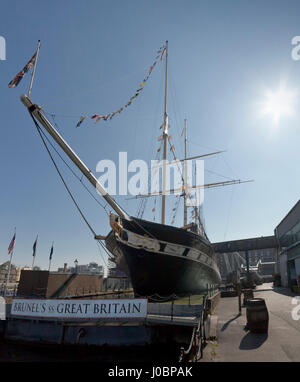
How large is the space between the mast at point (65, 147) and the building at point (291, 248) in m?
21.3

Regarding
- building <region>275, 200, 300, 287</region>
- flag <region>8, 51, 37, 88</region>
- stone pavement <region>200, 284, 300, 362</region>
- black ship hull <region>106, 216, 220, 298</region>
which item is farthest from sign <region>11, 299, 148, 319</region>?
building <region>275, 200, 300, 287</region>

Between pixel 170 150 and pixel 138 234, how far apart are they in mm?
11761

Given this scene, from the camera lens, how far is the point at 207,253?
65.0 ft

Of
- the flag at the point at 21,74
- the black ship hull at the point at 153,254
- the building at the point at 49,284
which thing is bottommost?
the building at the point at 49,284

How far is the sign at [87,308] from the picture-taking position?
28.2 feet

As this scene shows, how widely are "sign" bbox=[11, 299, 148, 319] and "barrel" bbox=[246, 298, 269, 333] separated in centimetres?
370

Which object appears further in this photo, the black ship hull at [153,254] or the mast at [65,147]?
the black ship hull at [153,254]

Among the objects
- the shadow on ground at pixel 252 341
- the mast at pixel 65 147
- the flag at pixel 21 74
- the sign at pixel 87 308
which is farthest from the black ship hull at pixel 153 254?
the flag at pixel 21 74

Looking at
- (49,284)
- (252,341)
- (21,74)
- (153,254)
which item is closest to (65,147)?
(21,74)

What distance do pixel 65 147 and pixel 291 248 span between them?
27.6 metres

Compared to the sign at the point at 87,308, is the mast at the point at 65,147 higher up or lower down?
higher up

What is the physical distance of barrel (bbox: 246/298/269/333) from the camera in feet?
25.2

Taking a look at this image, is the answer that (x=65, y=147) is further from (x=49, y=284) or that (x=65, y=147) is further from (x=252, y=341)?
(x=252, y=341)

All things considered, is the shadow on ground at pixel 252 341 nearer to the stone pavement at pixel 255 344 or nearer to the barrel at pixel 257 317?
the stone pavement at pixel 255 344
